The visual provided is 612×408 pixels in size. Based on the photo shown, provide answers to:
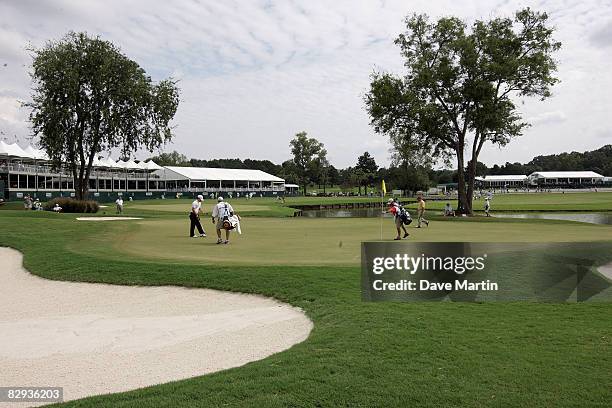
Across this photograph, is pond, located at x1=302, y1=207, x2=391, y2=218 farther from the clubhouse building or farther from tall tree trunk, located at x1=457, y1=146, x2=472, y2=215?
the clubhouse building

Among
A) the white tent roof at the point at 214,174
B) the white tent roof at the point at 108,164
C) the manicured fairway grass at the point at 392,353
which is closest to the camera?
the manicured fairway grass at the point at 392,353

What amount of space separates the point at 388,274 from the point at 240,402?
545 centimetres

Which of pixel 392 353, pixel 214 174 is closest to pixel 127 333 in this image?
pixel 392 353

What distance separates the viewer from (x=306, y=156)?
148500 mm

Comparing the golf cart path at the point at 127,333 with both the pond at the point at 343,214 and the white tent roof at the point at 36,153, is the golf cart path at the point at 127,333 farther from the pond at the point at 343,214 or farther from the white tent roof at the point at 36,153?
the white tent roof at the point at 36,153

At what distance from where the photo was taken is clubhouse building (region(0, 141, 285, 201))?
242 ft

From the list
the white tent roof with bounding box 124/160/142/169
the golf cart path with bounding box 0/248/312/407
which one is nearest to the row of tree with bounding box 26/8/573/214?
the golf cart path with bounding box 0/248/312/407

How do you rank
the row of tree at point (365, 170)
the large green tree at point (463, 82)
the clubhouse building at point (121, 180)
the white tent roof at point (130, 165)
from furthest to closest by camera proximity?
the row of tree at point (365, 170) < the white tent roof at point (130, 165) < the clubhouse building at point (121, 180) < the large green tree at point (463, 82)

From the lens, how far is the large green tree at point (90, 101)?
46.4 meters

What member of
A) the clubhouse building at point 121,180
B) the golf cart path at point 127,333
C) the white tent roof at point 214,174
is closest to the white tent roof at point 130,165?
the clubhouse building at point 121,180

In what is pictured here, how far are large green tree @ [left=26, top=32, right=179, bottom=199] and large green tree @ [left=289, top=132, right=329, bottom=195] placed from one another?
9591 centimetres

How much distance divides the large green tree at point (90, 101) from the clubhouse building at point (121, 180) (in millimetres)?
7541

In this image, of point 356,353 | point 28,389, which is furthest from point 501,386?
point 28,389

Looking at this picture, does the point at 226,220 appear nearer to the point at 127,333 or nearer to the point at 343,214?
the point at 127,333
